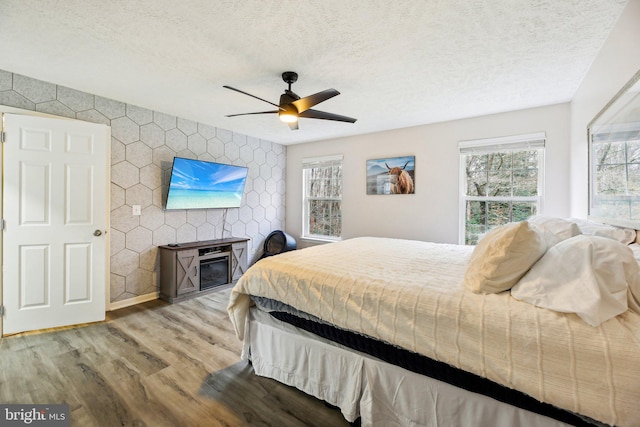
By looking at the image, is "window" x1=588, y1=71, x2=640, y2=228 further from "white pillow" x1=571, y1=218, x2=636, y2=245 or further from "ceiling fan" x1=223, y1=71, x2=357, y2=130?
"ceiling fan" x1=223, y1=71, x2=357, y2=130

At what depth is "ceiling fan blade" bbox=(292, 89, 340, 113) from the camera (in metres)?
→ 2.15

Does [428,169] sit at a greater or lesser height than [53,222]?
greater

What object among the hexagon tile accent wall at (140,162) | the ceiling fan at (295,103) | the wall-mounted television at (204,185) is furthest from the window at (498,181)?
the hexagon tile accent wall at (140,162)

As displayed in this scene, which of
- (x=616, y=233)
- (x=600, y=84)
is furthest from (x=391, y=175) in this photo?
(x=616, y=233)

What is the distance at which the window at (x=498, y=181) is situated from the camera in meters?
3.28

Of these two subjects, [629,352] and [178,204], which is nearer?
[629,352]

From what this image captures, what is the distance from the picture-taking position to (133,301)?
3420 millimetres

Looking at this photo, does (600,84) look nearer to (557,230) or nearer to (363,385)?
(557,230)

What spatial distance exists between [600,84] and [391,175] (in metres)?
2.41

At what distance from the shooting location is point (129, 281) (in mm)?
3395

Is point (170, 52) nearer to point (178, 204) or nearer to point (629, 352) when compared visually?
point (178, 204)

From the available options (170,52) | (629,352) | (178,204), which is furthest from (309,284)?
(178,204)

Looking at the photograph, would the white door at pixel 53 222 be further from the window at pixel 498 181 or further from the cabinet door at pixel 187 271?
the window at pixel 498 181

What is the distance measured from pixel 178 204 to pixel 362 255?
106 inches
